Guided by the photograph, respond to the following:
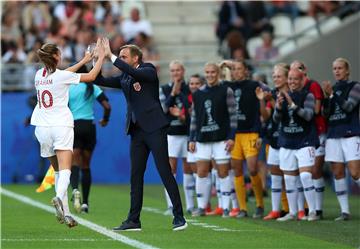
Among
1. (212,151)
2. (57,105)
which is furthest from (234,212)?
(57,105)

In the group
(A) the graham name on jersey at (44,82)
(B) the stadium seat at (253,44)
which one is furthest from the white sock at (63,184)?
(B) the stadium seat at (253,44)

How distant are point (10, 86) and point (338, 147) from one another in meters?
13.3

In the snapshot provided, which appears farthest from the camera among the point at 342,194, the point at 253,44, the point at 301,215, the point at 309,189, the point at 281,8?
the point at 281,8

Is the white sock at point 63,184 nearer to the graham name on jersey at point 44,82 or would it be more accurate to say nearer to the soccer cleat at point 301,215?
the graham name on jersey at point 44,82

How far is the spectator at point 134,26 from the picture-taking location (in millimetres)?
30438

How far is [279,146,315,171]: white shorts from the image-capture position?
16.0 meters

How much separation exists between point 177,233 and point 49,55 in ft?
8.31

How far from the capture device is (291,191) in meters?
16.3

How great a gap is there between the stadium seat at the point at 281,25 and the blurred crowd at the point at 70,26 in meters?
3.28

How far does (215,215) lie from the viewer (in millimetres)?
17234

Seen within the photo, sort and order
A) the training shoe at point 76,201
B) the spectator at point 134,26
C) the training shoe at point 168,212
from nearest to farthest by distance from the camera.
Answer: the training shoe at point 76,201
the training shoe at point 168,212
the spectator at point 134,26

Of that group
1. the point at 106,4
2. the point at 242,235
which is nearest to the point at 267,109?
the point at 242,235

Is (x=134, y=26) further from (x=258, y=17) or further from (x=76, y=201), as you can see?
(x=76, y=201)

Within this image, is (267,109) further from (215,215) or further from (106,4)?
(106,4)
